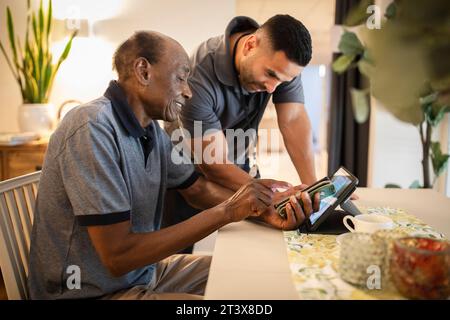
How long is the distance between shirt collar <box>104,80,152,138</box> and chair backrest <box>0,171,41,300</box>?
0.37m

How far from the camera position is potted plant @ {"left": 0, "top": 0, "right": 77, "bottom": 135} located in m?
3.00

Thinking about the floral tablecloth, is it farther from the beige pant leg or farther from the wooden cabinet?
the wooden cabinet

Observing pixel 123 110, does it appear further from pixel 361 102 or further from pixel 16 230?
pixel 361 102

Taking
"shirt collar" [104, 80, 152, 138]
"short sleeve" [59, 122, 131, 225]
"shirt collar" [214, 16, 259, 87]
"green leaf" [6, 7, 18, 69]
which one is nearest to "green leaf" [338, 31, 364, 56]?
"shirt collar" [214, 16, 259, 87]

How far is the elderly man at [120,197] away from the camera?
0.97 m

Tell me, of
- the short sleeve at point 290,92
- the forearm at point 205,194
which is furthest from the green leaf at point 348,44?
the forearm at point 205,194

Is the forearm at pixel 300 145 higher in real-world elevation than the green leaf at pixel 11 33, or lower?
lower

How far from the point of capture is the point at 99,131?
3.35 feet

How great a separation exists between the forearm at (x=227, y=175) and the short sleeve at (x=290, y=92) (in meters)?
0.48

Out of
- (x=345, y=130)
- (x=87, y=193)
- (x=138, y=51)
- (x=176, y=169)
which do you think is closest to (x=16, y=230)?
(x=87, y=193)

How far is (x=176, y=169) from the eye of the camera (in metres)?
1.36

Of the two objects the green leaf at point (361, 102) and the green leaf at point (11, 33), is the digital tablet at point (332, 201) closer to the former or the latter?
the green leaf at point (361, 102)

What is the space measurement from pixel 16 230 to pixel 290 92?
119 centimetres
